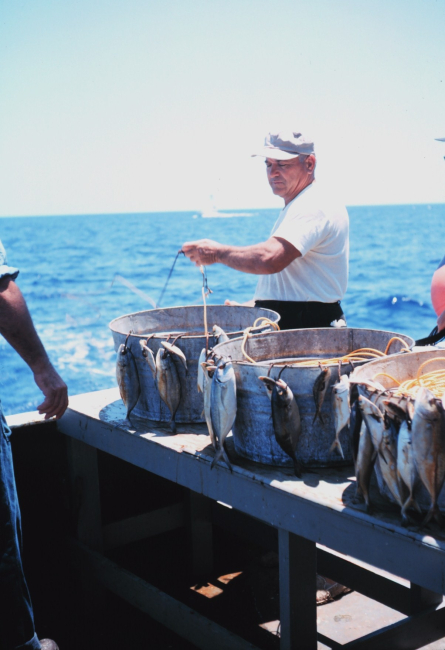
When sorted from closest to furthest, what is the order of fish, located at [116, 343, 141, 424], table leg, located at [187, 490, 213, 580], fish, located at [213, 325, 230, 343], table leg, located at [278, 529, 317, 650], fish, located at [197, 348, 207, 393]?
1. table leg, located at [278, 529, 317, 650]
2. fish, located at [197, 348, 207, 393]
3. fish, located at [213, 325, 230, 343]
4. fish, located at [116, 343, 141, 424]
5. table leg, located at [187, 490, 213, 580]

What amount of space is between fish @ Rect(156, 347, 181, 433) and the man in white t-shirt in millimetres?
667

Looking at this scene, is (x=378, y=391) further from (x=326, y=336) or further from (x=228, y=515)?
(x=228, y=515)

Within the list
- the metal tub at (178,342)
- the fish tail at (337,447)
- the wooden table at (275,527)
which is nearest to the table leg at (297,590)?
the wooden table at (275,527)

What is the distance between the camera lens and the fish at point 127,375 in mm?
2592

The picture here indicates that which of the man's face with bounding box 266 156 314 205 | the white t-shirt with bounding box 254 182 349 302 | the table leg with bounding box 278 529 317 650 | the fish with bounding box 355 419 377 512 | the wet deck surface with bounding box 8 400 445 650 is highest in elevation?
the man's face with bounding box 266 156 314 205

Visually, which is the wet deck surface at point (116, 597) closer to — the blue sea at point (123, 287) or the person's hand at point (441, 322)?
the person's hand at point (441, 322)

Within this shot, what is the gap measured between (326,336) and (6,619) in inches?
57.7

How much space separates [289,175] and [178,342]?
1252 mm

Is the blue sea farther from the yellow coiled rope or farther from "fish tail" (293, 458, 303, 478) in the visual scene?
"fish tail" (293, 458, 303, 478)

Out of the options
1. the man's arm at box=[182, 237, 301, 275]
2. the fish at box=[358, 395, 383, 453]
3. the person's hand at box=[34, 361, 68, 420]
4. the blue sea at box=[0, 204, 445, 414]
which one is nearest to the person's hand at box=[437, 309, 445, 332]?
the man's arm at box=[182, 237, 301, 275]

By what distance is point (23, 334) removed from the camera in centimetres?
222

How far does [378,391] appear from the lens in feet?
5.74

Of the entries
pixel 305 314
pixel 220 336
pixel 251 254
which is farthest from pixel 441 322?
pixel 220 336

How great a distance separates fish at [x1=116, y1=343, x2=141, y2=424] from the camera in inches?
102
